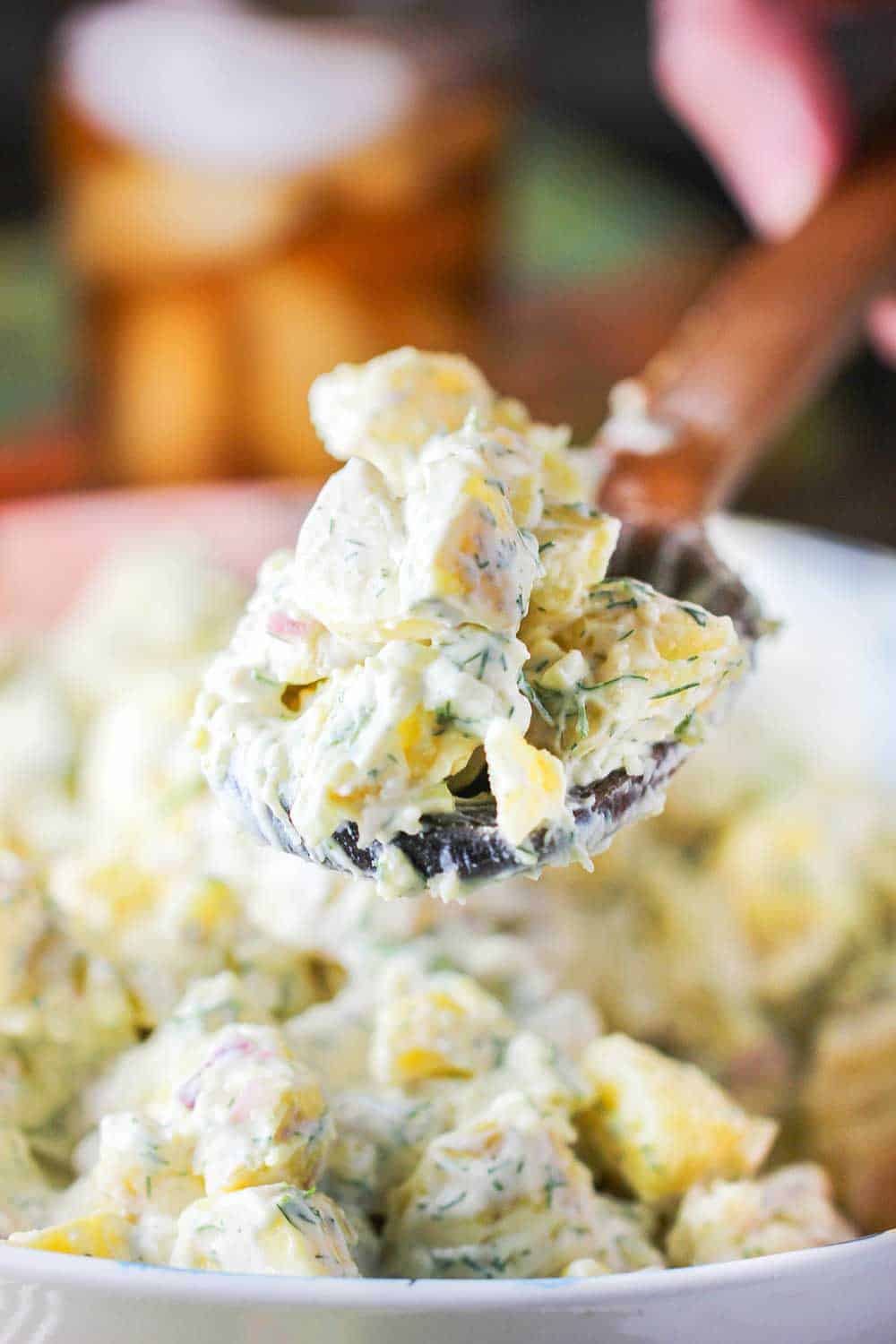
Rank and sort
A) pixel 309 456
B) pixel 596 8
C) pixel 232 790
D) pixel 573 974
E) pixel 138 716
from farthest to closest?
pixel 596 8
pixel 309 456
pixel 138 716
pixel 573 974
pixel 232 790

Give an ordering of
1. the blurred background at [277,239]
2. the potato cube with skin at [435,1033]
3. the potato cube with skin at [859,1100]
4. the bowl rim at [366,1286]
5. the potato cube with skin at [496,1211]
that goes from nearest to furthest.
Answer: the bowl rim at [366,1286] < the potato cube with skin at [496,1211] < the potato cube with skin at [435,1033] < the potato cube with skin at [859,1100] < the blurred background at [277,239]

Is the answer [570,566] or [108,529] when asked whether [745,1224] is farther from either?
[108,529]

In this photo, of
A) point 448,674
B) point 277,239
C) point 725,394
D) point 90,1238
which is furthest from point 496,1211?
point 277,239

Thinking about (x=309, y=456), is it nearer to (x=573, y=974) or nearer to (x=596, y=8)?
(x=573, y=974)

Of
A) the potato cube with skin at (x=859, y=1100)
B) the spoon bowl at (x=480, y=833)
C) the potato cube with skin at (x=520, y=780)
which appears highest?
the potato cube with skin at (x=520, y=780)

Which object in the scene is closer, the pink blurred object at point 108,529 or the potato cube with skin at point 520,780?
the potato cube with skin at point 520,780

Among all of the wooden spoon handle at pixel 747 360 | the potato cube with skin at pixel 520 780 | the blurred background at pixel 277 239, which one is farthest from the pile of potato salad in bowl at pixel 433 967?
the blurred background at pixel 277 239

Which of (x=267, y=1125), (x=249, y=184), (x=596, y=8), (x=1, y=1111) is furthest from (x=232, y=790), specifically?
(x=596, y=8)

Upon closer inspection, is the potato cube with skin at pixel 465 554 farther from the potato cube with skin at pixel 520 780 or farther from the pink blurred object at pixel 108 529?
the pink blurred object at pixel 108 529
